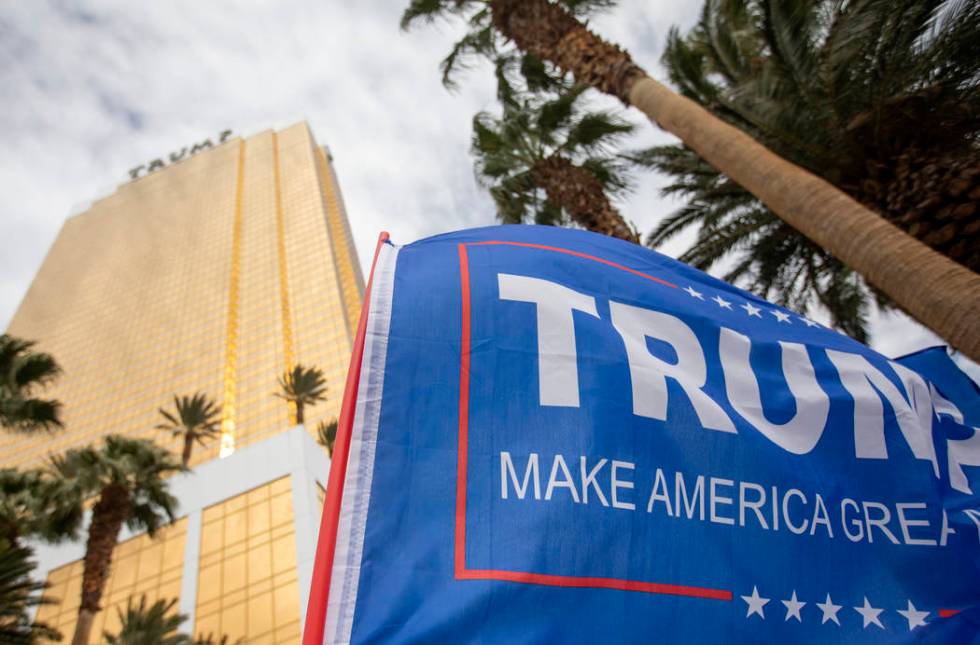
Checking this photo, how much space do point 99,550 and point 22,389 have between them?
536 centimetres

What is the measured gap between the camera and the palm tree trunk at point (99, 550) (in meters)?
14.6

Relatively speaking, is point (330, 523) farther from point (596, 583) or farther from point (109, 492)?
point (109, 492)

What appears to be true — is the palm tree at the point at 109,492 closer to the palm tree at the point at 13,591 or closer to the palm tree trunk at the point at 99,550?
the palm tree trunk at the point at 99,550

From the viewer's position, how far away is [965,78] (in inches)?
233

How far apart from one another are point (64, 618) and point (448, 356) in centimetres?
3553

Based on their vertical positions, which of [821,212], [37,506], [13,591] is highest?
[37,506]

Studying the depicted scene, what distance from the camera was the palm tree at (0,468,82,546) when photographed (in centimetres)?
1440

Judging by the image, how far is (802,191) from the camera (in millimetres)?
5246

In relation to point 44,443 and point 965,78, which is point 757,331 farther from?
point 44,443

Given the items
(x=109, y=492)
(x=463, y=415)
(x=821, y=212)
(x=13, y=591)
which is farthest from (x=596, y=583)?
(x=109, y=492)

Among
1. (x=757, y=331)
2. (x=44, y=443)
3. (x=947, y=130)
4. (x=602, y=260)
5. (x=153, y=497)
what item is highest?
(x=44, y=443)

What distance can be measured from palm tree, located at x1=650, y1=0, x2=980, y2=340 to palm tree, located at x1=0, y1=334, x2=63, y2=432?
454 inches

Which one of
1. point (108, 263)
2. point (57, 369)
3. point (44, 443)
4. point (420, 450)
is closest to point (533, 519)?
point (420, 450)

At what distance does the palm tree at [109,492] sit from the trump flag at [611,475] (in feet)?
52.4
